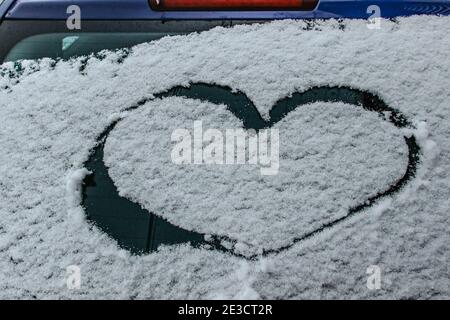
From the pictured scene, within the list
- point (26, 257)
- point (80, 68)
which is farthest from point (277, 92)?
point (26, 257)

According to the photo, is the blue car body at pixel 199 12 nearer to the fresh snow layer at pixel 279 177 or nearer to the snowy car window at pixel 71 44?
the snowy car window at pixel 71 44

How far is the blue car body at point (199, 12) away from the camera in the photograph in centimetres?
127

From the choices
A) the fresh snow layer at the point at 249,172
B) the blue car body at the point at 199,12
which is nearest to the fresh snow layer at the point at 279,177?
the fresh snow layer at the point at 249,172

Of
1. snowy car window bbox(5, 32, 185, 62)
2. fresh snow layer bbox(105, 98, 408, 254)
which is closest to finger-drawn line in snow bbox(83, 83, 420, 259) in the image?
fresh snow layer bbox(105, 98, 408, 254)

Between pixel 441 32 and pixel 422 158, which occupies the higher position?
pixel 441 32

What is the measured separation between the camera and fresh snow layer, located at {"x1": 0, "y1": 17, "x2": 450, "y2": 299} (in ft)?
3.14

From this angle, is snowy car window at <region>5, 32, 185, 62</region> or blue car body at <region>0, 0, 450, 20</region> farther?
snowy car window at <region>5, 32, 185, 62</region>

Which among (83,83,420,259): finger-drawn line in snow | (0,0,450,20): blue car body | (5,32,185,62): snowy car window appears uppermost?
(0,0,450,20): blue car body

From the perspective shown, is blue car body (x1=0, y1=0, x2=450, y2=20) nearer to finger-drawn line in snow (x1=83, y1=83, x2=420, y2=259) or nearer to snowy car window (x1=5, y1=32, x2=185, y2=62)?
snowy car window (x1=5, y1=32, x2=185, y2=62)

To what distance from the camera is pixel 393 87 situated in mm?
1192

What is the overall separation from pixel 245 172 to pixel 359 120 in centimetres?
37

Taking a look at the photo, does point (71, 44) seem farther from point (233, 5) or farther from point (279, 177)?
point (279, 177)
